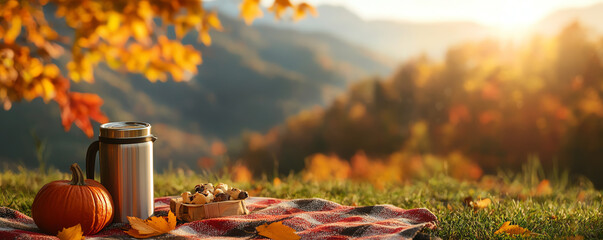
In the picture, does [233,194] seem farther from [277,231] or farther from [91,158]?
[91,158]

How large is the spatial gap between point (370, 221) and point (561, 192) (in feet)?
7.82

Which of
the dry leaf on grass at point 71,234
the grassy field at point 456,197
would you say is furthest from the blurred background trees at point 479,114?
the dry leaf on grass at point 71,234

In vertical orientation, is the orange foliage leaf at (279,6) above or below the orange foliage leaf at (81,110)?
above

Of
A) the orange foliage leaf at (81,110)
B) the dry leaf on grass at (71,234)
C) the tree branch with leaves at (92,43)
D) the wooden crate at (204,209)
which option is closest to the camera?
the dry leaf on grass at (71,234)

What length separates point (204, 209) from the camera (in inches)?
106

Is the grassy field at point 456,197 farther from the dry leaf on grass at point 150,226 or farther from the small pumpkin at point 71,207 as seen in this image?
the dry leaf on grass at point 150,226

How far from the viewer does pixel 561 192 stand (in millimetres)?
4281

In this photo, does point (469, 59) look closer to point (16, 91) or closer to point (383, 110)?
point (383, 110)

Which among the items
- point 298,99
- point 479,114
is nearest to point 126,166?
point 479,114

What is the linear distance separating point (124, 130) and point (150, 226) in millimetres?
489

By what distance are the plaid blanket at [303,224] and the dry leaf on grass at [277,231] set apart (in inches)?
1.8

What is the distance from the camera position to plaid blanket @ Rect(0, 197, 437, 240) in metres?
2.44

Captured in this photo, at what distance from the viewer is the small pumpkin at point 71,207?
2.42m

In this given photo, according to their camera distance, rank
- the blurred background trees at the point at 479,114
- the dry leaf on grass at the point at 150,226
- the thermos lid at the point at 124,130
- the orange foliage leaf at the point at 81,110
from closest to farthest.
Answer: the dry leaf on grass at the point at 150,226
the thermos lid at the point at 124,130
the orange foliage leaf at the point at 81,110
the blurred background trees at the point at 479,114
